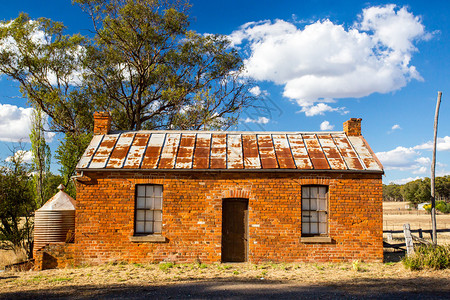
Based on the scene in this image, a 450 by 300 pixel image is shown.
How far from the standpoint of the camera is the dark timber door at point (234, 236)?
1279cm

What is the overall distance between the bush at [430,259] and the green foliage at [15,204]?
14468mm

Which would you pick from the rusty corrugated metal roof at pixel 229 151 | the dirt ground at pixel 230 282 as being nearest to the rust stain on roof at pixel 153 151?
the rusty corrugated metal roof at pixel 229 151

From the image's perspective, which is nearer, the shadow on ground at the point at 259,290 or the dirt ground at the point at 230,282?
the shadow on ground at the point at 259,290

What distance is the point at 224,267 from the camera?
11.9 meters

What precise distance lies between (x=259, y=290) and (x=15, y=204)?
11706 millimetres

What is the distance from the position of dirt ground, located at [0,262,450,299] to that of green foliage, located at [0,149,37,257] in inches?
162

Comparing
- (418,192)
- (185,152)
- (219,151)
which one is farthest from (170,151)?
(418,192)

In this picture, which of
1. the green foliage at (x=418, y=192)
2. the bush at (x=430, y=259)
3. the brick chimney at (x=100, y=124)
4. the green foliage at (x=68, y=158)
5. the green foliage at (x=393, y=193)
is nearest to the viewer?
the bush at (x=430, y=259)

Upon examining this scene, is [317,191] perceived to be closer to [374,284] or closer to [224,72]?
[374,284]

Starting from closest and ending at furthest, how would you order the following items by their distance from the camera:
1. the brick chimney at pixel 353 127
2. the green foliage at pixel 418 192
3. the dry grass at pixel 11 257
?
the dry grass at pixel 11 257, the brick chimney at pixel 353 127, the green foliage at pixel 418 192

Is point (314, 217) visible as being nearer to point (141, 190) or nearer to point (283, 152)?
point (283, 152)

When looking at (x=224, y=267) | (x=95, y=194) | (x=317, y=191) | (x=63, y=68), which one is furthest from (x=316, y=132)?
(x=63, y=68)

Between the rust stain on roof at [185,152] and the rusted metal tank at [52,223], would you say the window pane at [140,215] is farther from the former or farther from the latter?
the rusted metal tank at [52,223]

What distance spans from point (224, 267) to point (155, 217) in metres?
2.88
